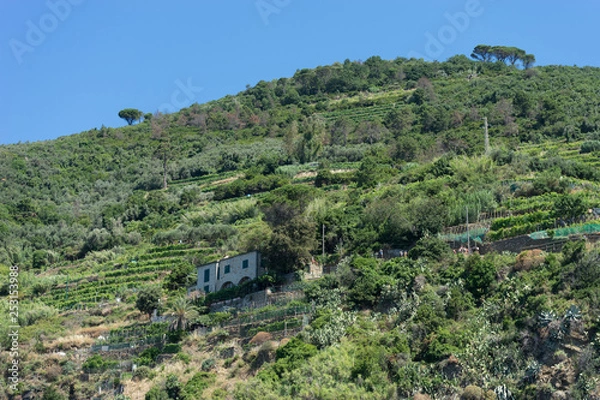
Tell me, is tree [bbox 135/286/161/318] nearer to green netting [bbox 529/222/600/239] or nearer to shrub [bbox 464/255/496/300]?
shrub [bbox 464/255/496/300]

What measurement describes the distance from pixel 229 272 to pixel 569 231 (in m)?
22.8

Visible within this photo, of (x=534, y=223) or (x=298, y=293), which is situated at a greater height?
(x=534, y=223)

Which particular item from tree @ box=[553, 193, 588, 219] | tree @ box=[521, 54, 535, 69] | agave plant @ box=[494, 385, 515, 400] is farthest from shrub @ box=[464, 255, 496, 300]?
tree @ box=[521, 54, 535, 69]

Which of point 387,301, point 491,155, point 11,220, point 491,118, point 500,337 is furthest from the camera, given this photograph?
point 491,118

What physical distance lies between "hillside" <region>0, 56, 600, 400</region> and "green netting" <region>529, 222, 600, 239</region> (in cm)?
20

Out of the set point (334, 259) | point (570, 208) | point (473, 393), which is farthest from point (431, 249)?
point (473, 393)

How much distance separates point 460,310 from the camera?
4719 cm

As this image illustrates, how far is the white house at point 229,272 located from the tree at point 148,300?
3099mm

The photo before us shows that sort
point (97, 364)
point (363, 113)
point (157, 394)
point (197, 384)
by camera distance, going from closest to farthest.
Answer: point (197, 384) → point (157, 394) → point (97, 364) → point (363, 113)

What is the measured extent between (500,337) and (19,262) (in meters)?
55.4

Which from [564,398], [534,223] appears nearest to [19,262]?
[534,223]

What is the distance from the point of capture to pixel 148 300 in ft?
201

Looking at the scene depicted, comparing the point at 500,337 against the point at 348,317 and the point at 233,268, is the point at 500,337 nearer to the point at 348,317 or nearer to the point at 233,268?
the point at 348,317

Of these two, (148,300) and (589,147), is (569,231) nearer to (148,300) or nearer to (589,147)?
(148,300)
